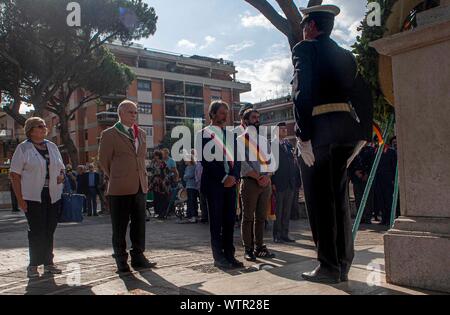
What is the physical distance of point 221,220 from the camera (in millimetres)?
5609

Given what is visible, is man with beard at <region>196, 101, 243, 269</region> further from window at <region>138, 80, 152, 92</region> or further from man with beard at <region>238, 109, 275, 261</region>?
window at <region>138, 80, 152, 92</region>

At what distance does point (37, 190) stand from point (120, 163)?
1054mm

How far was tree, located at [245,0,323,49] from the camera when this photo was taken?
8648mm

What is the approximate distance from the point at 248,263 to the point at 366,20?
3064 mm

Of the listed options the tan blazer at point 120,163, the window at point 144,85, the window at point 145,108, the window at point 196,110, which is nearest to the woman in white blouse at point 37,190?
the tan blazer at point 120,163

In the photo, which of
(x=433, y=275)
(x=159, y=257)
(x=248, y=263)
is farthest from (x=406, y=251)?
(x=159, y=257)

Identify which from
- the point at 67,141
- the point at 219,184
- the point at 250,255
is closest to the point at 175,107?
the point at 67,141

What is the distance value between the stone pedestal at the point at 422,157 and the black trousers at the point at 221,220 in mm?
2479

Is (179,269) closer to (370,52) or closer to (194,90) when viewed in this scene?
(370,52)

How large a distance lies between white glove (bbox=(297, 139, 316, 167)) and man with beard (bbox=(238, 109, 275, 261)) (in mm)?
2684

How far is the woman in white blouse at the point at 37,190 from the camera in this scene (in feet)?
18.5

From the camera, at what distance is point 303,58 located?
3.37 meters

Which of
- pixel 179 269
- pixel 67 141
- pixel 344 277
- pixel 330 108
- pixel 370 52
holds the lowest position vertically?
pixel 179 269

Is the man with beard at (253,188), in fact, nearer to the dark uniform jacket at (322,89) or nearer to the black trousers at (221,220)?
the black trousers at (221,220)
